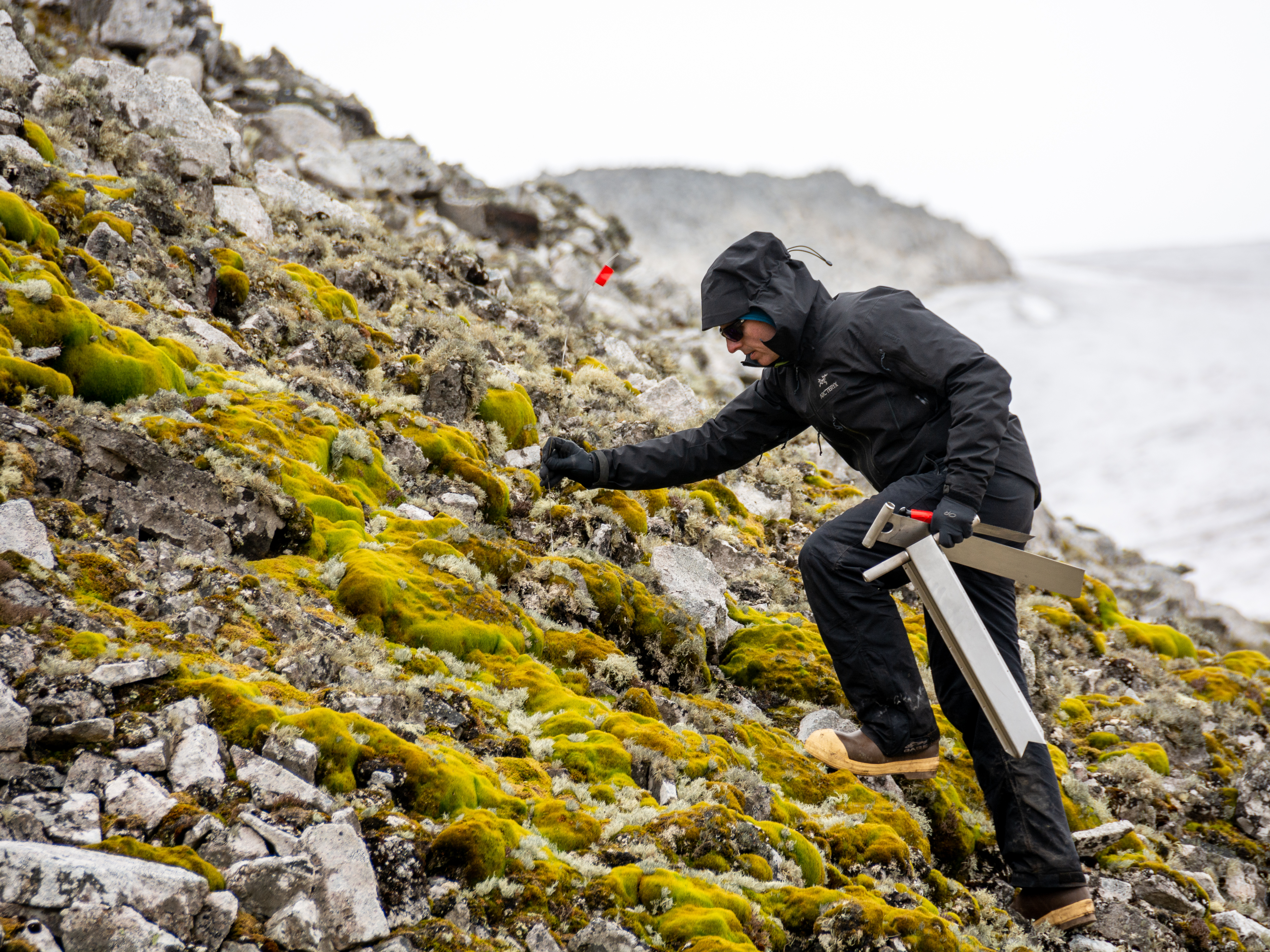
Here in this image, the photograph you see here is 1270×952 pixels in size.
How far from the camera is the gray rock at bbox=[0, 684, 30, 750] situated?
2.73 metres

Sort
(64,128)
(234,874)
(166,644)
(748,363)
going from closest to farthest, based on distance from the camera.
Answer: (234,874), (166,644), (748,363), (64,128)

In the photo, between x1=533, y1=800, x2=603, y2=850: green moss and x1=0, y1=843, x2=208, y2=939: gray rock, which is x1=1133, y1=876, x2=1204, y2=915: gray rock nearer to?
x1=533, y1=800, x2=603, y2=850: green moss

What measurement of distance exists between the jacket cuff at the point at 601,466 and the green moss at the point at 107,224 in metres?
4.98

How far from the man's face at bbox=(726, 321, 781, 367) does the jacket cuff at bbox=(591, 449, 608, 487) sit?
1129 mm

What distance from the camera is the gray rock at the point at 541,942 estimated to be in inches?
113

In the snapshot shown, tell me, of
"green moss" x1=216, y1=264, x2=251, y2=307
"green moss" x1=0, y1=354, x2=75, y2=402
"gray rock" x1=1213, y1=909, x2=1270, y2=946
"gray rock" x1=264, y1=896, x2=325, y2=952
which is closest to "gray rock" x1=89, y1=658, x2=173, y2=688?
"gray rock" x1=264, y1=896, x2=325, y2=952

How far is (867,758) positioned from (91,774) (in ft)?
13.0

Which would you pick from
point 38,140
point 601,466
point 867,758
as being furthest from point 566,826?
point 38,140

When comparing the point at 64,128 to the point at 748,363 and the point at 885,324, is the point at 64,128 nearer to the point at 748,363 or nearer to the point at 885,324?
the point at 748,363

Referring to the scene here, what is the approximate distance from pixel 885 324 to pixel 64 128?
10008 mm

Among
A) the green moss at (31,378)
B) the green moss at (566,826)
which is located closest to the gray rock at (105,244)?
the green moss at (31,378)

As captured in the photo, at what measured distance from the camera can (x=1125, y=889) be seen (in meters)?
4.77

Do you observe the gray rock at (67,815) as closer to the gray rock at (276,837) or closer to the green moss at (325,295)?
the gray rock at (276,837)

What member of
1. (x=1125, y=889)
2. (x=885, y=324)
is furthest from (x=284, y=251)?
(x=1125, y=889)
